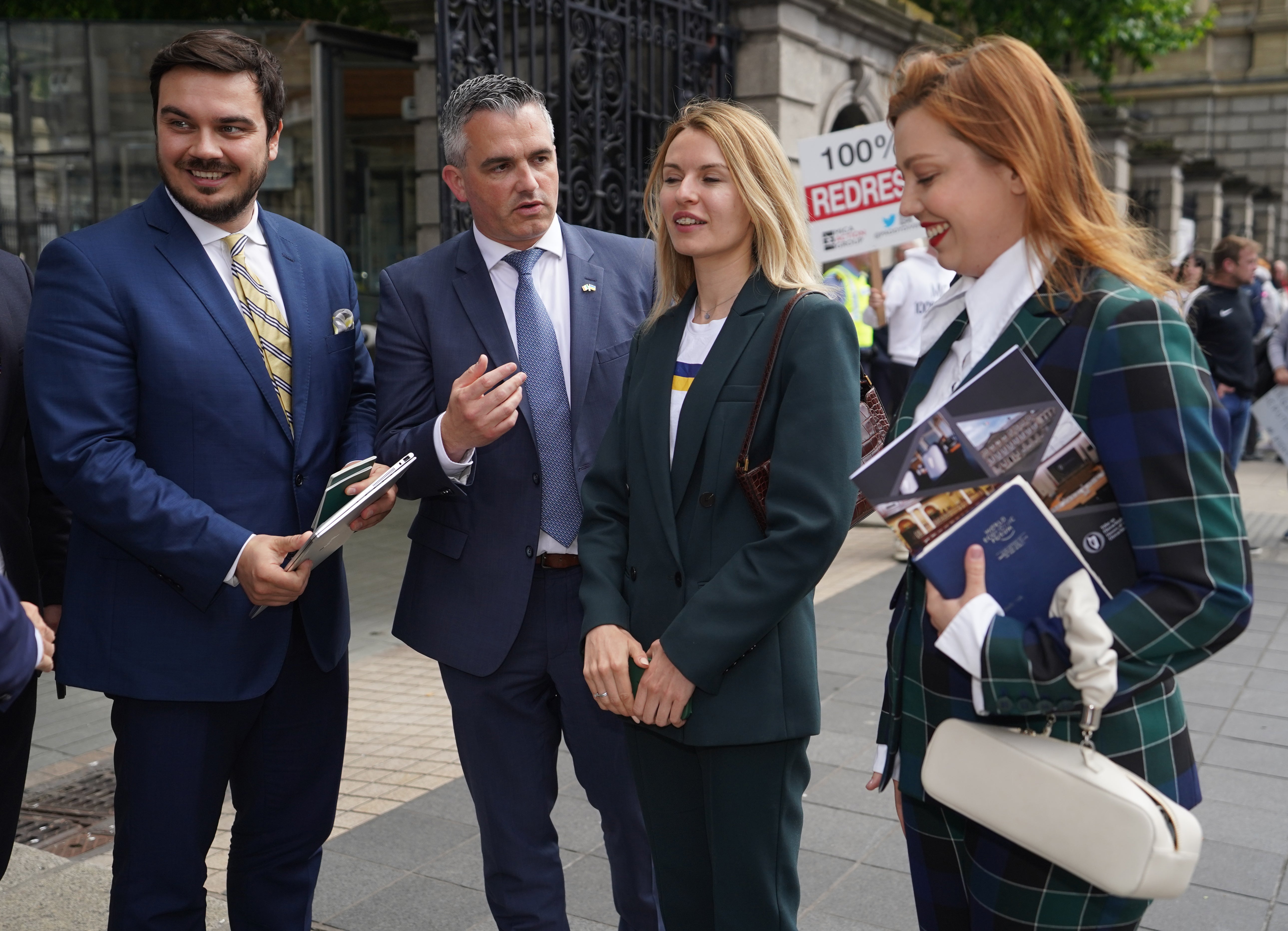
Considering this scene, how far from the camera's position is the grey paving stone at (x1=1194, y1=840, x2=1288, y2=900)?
3.56 metres

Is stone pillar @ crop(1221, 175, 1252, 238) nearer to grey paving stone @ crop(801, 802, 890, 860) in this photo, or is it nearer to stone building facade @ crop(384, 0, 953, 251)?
stone building facade @ crop(384, 0, 953, 251)

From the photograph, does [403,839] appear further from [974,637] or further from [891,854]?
[974,637]

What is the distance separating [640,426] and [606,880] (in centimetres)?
183

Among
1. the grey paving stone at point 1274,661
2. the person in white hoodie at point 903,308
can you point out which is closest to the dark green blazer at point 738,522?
the grey paving stone at point 1274,661

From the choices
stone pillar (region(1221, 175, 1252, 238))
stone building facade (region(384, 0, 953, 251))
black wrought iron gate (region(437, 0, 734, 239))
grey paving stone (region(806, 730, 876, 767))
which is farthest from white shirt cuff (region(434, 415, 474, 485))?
stone pillar (region(1221, 175, 1252, 238))

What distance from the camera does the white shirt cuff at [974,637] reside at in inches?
65.4

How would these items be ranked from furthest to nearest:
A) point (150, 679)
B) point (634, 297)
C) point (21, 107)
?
1. point (21, 107)
2. point (634, 297)
3. point (150, 679)

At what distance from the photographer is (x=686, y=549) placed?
2.31 metres

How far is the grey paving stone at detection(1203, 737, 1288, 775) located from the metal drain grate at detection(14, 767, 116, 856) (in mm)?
3965

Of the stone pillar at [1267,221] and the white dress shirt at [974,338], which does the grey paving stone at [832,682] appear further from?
the stone pillar at [1267,221]

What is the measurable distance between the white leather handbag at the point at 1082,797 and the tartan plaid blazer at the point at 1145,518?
0.15 feet

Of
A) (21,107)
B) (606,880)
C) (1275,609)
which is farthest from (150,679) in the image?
(21,107)

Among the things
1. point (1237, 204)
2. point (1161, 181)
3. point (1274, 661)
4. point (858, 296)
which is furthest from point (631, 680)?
point (1237, 204)

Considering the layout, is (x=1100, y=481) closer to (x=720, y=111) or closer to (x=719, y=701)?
(x=719, y=701)
